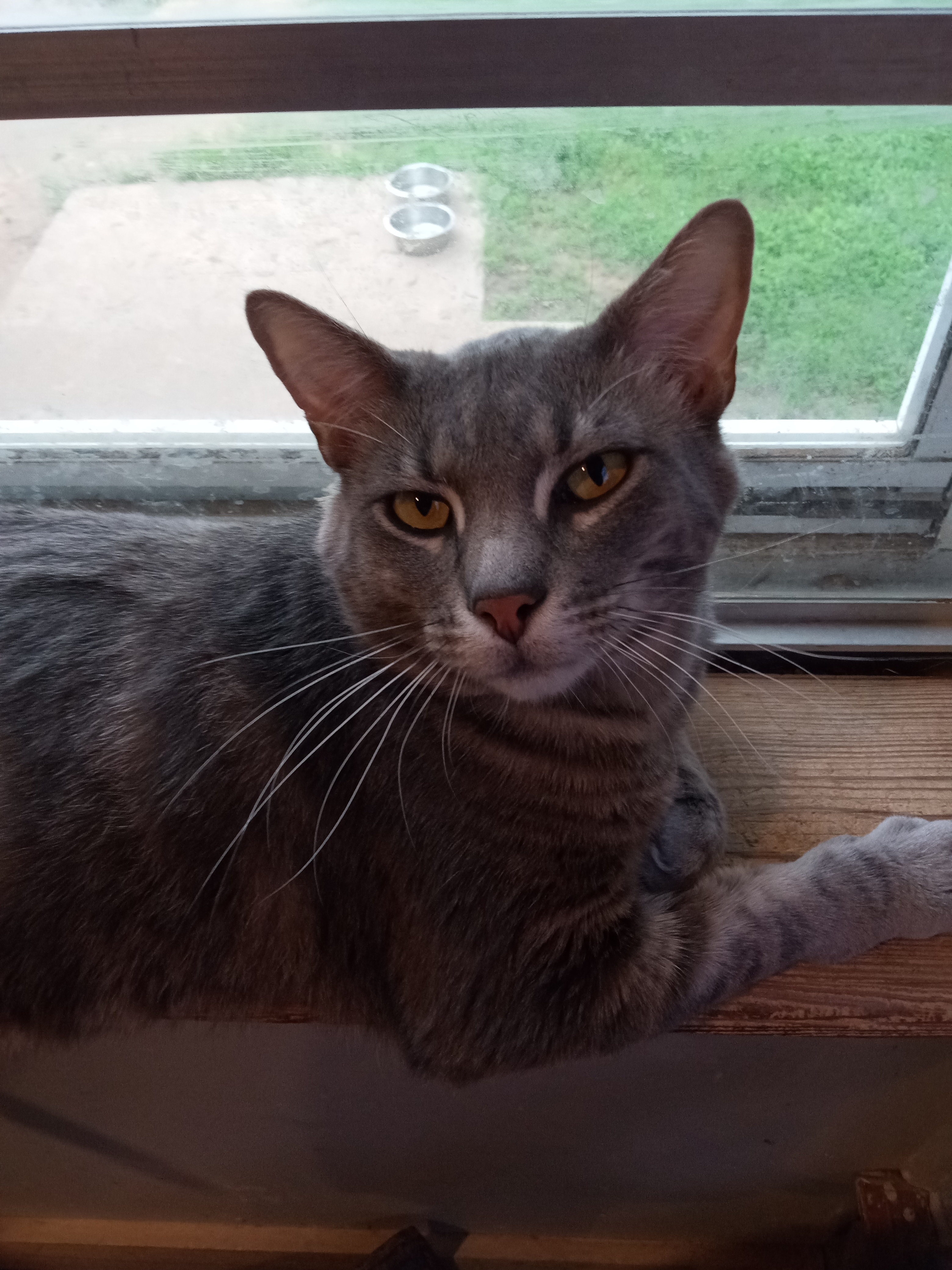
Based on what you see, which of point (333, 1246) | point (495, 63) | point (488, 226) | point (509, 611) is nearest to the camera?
point (509, 611)

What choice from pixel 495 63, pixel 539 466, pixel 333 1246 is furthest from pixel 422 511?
pixel 333 1246

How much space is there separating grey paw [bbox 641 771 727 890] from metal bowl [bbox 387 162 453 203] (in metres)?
0.80

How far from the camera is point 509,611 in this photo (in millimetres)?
865

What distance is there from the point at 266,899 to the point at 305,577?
35 centimetres

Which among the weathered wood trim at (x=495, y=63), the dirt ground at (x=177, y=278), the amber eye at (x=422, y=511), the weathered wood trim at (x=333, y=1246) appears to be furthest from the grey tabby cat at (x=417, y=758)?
the weathered wood trim at (x=333, y=1246)

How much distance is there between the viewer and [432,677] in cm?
98

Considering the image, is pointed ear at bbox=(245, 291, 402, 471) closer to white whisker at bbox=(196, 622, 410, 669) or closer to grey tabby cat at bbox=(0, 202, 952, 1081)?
grey tabby cat at bbox=(0, 202, 952, 1081)

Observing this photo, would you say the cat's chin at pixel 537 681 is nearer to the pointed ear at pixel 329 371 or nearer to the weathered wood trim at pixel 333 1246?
the pointed ear at pixel 329 371

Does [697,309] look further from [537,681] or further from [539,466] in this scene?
[537,681]

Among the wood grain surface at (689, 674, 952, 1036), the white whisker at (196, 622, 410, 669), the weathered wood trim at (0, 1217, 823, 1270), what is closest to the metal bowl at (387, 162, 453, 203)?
the white whisker at (196, 622, 410, 669)

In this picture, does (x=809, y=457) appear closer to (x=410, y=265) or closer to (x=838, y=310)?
(x=838, y=310)

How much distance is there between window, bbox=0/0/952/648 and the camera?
0.99 meters

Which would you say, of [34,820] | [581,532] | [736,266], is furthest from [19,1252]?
[736,266]

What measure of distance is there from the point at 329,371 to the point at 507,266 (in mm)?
468
